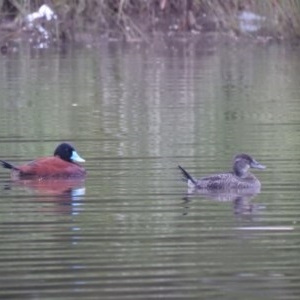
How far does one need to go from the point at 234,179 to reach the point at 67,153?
2118mm

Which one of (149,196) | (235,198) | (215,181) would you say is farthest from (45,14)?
(149,196)

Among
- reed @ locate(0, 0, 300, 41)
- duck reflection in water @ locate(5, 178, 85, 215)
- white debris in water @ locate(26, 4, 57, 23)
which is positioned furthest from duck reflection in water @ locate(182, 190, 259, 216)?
white debris in water @ locate(26, 4, 57, 23)

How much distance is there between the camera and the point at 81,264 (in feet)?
29.5

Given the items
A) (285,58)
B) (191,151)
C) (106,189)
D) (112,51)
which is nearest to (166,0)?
(112,51)

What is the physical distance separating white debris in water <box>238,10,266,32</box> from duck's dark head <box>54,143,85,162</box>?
20746 mm

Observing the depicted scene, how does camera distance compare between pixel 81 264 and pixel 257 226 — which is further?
pixel 257 226

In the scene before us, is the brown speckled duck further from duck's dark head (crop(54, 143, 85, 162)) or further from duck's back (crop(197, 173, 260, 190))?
duck's dark head (crop(54, 143, 85, 162))

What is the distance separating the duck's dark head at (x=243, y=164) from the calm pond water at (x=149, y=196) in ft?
0.53

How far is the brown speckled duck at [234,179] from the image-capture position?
12.3m

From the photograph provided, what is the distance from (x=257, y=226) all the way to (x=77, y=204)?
69.8 inches

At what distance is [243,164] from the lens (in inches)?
508

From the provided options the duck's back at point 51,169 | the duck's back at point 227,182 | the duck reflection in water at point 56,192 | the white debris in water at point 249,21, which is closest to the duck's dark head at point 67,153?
the duck's back at point 51,169

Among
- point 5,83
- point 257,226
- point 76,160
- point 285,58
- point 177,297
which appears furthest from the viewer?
point 285,58

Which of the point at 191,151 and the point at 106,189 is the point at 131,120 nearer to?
the point at 191,151
